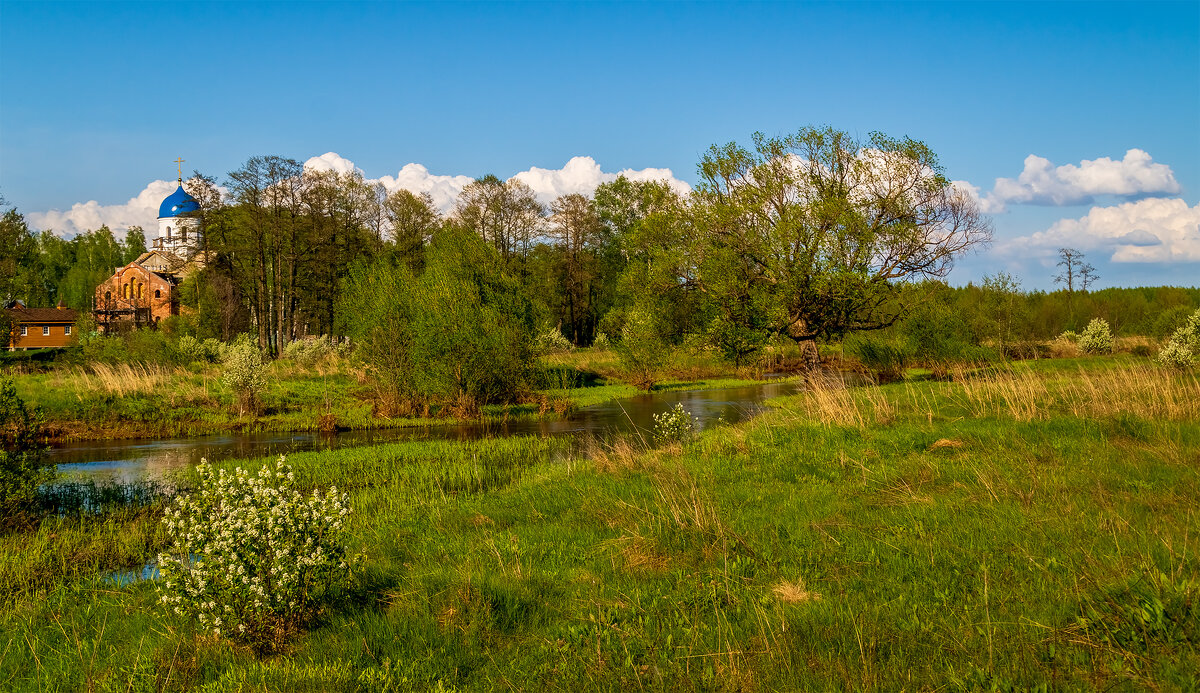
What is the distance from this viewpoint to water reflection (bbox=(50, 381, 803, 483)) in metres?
17.0

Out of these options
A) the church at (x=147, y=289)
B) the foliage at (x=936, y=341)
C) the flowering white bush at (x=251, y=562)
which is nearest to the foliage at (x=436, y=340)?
the flowering white bush at (x=251, y=562)

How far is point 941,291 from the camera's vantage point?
37.8 metres

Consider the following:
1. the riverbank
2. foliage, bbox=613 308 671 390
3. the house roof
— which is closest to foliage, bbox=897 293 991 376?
foliage, bbox=613 308 671 390

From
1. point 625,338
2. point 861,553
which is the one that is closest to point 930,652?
point 861,553

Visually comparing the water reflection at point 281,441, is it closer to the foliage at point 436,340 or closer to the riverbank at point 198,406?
the riverbank at point 198,406

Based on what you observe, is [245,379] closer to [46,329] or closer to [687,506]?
[687,506]

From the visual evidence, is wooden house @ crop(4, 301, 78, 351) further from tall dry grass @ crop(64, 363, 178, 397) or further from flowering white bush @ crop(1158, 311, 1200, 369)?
flowering white bush @ crop(1158, 311, 1200, 369)

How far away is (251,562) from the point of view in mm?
5527

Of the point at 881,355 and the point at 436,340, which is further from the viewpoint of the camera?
the point at 881,355

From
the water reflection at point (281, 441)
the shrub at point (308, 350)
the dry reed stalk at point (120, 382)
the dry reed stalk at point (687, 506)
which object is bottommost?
the water reflection at point (281, 441)

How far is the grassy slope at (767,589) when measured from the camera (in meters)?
4.46

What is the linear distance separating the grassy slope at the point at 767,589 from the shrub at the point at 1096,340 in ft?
120

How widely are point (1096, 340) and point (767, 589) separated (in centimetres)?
4532

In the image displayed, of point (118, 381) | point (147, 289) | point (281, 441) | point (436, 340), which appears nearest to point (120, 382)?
point (118, 381)
